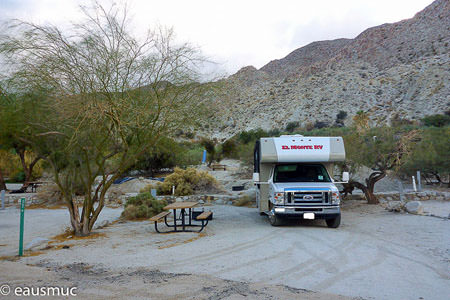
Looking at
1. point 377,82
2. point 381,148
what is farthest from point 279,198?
point 377,82

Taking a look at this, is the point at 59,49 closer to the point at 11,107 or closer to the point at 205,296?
the point at 11,107

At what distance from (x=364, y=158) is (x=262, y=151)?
607 cm

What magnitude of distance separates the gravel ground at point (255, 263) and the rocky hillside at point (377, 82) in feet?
114

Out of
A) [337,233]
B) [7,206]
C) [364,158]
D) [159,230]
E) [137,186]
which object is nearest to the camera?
[337,233]

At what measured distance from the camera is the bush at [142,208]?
47.0ft

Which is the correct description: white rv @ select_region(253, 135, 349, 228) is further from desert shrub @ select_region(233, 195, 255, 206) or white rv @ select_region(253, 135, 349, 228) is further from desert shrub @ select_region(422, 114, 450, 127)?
desert shrub @ select_region(422, 114, 450, 127)

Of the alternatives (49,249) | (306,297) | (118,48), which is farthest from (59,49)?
(306,297)

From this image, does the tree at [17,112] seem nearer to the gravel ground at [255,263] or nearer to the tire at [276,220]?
the gravel ground at [255,263]

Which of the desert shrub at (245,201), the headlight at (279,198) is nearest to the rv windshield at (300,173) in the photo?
the headlight at (279,198)

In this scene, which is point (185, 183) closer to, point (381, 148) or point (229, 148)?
point (381, 148)

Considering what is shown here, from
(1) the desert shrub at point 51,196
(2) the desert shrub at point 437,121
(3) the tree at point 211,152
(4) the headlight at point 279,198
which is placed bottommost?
(1) the desert shrub at point 51,196

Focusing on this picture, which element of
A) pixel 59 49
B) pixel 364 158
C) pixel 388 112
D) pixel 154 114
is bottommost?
pixel 364 158

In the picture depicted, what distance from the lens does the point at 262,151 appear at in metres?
11.5

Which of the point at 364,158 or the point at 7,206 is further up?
the point at 364,158
